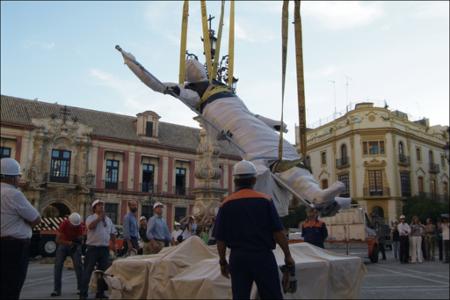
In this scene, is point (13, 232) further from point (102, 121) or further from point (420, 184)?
point (420, 184)

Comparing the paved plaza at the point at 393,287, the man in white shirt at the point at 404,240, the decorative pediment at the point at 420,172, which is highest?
the decorative pediment at the point at 420,172

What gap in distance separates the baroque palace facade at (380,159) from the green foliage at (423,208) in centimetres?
107

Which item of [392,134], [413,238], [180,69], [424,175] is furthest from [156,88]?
[424,175]

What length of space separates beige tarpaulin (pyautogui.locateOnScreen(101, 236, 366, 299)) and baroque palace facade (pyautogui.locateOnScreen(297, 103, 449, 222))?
37527 millimetres

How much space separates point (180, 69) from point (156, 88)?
2.34 feet

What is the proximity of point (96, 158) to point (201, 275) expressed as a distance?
34.1 metres

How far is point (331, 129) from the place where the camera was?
4597 centimetres

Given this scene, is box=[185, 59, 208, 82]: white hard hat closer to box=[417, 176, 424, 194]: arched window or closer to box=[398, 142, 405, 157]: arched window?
box=[398, 142, 405, 157]: arched window

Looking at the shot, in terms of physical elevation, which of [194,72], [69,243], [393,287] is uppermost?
[194,72]

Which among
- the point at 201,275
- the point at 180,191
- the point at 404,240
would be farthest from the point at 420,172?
the point at 201,275

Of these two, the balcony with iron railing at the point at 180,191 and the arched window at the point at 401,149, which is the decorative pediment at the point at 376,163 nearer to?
the arched window at the point at 401,149

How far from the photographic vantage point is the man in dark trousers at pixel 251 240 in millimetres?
3789

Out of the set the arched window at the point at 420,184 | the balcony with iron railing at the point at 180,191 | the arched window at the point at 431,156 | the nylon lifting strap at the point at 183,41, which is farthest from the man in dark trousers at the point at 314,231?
the arched window at the point at 431,156

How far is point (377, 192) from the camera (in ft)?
138
